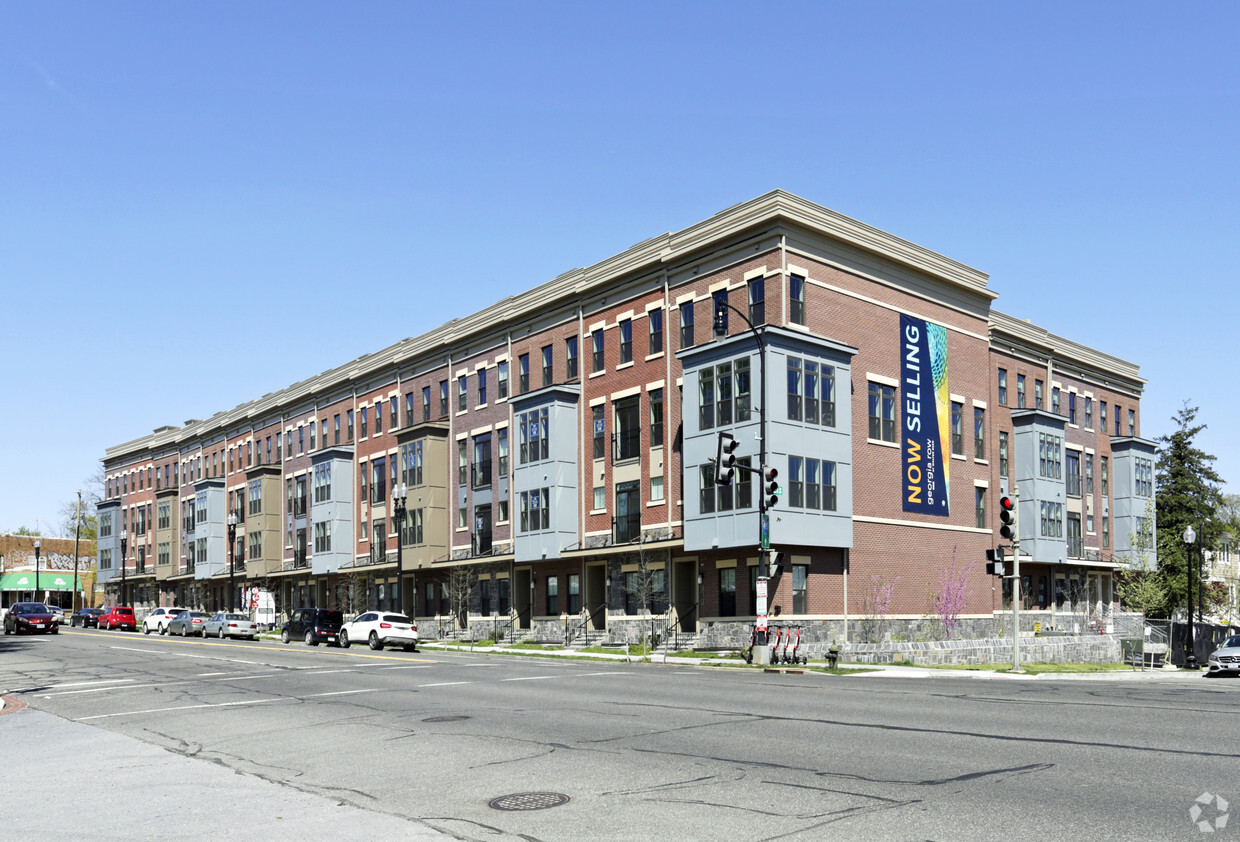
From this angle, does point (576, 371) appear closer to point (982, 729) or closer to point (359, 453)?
point (359, 453)

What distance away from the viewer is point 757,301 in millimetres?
46094

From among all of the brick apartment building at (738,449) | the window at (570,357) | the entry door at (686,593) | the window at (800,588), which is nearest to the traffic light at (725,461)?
the brick apartment building at (738,449)

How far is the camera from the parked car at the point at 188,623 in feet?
213

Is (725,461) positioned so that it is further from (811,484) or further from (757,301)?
(757,301)

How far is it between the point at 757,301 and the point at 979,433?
16226 millimetres

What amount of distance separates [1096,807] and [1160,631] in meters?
46.6

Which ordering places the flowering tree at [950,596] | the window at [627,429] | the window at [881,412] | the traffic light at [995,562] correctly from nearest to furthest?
the traffic light at [995,562] → the window at [881,412] → the flowering tree at [950,596] → the window at [627,429]

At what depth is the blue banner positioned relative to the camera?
50.1 meters

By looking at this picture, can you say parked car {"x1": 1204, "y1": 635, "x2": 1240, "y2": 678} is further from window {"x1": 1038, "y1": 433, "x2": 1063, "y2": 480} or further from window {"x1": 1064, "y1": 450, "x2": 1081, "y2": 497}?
window {"x1": 1064, "y1": 450, "x2": 1081, "y2": 497}

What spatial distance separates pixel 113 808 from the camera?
11438 millimetres

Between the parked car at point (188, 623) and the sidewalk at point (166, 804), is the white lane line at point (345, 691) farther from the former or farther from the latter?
the parked car at point (188, 623)

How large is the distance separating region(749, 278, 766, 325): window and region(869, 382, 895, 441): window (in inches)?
259

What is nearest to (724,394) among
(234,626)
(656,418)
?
(656,418)

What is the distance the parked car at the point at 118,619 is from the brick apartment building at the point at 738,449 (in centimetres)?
1230
